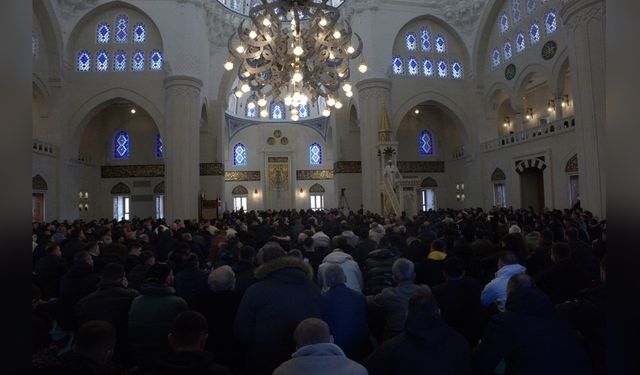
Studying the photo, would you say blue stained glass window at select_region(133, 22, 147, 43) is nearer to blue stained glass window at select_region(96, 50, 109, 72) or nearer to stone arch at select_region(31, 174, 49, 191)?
blue stained glass window at select_region(96, 50, 109, 72)

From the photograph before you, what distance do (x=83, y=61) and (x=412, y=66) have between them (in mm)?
16644

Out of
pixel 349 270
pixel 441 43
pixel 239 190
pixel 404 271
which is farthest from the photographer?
pixel 239 190

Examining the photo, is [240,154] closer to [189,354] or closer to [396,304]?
[396,304]

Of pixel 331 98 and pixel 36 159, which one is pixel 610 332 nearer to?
pixel 331 98

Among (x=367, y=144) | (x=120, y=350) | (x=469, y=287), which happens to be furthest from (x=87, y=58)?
(x=469, y=287)

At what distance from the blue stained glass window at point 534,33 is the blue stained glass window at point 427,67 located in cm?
519

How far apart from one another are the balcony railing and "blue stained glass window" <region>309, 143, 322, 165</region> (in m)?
14.5

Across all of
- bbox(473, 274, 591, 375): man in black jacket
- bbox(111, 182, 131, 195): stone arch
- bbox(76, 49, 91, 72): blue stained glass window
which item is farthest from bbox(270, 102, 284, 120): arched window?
bbox(473, 274, 591, 375): man in black jacket

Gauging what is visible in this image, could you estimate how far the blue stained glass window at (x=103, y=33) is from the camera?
20.0 m

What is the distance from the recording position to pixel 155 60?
19906mm

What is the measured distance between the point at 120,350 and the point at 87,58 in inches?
808

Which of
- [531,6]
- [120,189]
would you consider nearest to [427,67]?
[531,6]

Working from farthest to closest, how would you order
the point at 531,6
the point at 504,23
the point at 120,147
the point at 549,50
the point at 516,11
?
the point at 120,147 → the point at 504,23 → the point at 516,11 → the point at 531,6 → the point at 549,50

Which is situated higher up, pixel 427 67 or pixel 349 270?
pixel 427 67
